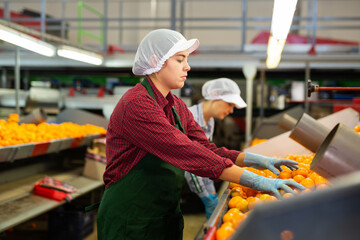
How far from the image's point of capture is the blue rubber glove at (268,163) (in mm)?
2061

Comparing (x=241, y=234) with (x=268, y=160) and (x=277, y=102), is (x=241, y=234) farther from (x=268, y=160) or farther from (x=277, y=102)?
(x=277, y=102)

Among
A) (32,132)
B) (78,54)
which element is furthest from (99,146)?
(78,54)

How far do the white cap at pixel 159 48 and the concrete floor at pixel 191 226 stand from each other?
317 cm

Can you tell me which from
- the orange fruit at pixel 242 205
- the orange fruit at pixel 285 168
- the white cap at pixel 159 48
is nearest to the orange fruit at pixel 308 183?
the orange fruit at pixel 285 168

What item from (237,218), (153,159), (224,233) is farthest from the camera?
(153,159)

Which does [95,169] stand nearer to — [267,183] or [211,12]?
[267,183]

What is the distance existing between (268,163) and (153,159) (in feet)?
2.30

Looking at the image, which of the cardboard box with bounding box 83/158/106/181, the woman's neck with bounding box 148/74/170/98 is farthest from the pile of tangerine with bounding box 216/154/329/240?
the cardboard box with bounding box 83/158/106/181

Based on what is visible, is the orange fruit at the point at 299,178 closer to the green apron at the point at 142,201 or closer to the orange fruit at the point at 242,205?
the orange fruit at the point at 242,205

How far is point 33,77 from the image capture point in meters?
8.02

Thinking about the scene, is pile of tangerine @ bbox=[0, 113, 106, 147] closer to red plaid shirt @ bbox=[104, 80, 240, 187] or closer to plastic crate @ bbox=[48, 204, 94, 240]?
plastic crate @ bbox=[48, 204, 94, 240]

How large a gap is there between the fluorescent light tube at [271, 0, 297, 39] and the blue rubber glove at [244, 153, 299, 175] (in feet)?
2.99

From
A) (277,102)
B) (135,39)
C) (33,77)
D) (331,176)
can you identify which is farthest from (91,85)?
(331,176)

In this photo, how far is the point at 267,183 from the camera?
64.9 inches
